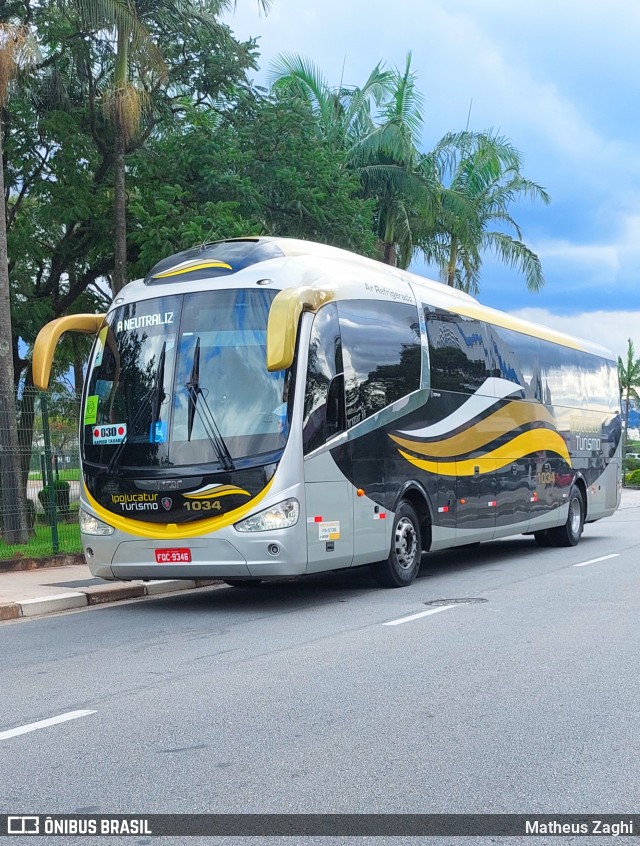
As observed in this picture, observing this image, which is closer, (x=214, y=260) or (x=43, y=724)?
(x=43, y=724)

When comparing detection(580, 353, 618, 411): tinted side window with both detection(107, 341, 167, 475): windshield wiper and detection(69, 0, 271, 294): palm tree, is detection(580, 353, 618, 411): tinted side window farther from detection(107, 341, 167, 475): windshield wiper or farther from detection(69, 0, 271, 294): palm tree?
detection(107, 341, 167, 475): windshield wiper

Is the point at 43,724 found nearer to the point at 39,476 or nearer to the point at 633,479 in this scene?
the point at 39,476

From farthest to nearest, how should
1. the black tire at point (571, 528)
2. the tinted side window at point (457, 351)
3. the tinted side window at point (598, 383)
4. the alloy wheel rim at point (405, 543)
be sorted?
the tinted side window at point (598, 383)
the black tire at point (571, 528)
the tinted side window at point (457, 351)
the alloy wheel rim at point (405, 543)

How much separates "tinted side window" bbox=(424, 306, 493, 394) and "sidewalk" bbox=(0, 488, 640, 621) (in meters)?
4.13

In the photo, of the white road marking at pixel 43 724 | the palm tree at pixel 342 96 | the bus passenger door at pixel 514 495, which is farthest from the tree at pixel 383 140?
the white road marking at pixel 43 724

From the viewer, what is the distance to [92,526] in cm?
1095

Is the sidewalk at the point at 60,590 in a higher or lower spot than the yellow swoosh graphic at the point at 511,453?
lower

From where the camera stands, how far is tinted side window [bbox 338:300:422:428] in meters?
11.3

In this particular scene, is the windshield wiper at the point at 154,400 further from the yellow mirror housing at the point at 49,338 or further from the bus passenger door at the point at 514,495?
the bus passenger door at the point at 514,495

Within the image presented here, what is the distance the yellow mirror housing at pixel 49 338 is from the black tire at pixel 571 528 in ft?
33.4

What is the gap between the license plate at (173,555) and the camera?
10.2m

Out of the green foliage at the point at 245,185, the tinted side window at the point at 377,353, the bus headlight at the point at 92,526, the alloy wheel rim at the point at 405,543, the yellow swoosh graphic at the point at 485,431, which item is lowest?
the alloy wheel rim at the point at 405,543

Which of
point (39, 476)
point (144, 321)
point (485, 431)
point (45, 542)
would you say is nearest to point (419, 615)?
point (144, 321)

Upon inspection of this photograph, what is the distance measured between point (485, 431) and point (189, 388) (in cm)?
593
